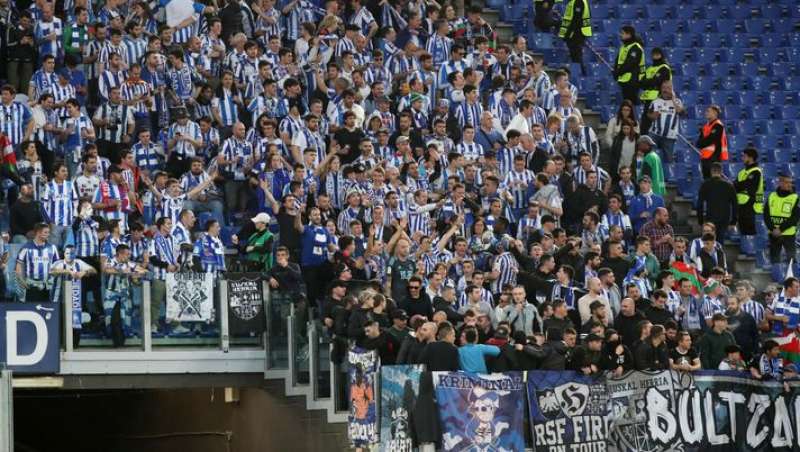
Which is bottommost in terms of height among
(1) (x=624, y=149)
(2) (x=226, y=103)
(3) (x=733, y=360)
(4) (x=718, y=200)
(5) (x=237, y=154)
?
(3) (x=733, y=360)

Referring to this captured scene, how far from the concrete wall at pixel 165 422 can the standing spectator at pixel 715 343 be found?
4.61m

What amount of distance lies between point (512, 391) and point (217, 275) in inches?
170

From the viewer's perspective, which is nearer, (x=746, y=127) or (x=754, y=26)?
(x=746, y=127)

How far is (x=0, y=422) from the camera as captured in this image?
16609 mm

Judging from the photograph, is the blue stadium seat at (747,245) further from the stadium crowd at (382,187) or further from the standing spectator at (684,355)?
the standing spectator at (684,355)

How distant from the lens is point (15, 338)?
20.5 meters

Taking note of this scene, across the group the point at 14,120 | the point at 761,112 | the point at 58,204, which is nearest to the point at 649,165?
the point at 761,112

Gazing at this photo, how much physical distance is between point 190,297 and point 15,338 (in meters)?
2.09

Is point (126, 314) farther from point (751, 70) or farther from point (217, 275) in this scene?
point (751, 70)

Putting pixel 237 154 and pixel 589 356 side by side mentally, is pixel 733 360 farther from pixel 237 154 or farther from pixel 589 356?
pixel 237 154

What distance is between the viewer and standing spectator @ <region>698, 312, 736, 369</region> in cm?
2081

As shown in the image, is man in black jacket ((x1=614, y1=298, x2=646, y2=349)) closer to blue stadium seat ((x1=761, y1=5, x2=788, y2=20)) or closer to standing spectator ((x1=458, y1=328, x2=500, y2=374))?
standing spectator ((x1=458, y1=328, x2=500, y2=374))

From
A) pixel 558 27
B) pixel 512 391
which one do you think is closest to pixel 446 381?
pixel 512 391

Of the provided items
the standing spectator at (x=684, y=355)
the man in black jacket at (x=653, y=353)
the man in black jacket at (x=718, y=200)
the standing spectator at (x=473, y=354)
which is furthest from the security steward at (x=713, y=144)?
the standing spectator at (x=473, y=354)
